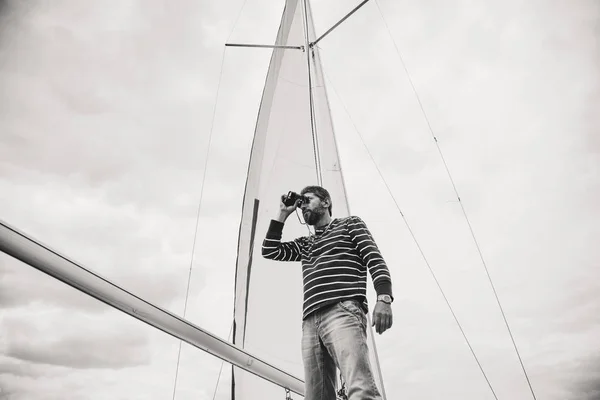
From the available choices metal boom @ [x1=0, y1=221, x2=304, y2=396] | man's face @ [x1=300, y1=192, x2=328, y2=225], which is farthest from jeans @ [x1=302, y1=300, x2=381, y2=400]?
man's face @ [x1=300, y1=192, x2=328, y2=225]

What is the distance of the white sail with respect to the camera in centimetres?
359

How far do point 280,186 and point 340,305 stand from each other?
2611 mm

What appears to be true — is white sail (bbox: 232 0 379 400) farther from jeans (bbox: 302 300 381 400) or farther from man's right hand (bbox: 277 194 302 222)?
jeans (bbox: 302 300 381 400)

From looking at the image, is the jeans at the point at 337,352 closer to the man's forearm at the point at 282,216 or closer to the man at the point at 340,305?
the man at the point at 340,305

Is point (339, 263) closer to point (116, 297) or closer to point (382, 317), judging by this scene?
point (382, 317)

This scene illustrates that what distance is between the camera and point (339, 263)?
69.7 inches

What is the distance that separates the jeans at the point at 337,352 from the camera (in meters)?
1.48

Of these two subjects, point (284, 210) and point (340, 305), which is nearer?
point (340, 305)

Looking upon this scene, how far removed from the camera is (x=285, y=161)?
4.27 m

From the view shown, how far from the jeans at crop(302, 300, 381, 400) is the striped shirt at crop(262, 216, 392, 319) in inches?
2.0

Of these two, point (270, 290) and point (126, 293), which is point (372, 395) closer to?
A: point (126, 293)

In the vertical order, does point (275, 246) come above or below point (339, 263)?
above

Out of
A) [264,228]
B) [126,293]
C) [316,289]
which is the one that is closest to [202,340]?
[126,293]

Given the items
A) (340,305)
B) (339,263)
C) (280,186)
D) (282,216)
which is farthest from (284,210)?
(280,186)
